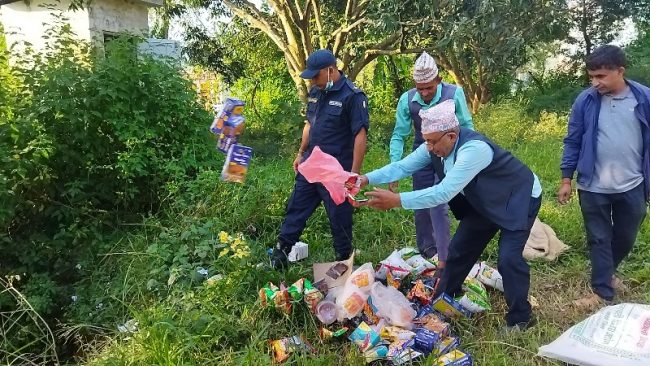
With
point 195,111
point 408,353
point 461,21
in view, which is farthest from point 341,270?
point 461,21

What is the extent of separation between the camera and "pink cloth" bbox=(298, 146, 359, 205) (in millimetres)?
2569

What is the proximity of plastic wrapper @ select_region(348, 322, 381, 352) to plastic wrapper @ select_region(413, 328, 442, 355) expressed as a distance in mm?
176

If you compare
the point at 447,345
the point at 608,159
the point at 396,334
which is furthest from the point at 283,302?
the point at 608,159

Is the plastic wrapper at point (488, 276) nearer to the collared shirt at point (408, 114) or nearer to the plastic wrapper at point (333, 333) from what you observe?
the collared shirt at point (408, 114)

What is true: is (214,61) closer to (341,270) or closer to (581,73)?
(341,270)

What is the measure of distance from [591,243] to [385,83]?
1031 cm

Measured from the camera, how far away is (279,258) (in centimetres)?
333

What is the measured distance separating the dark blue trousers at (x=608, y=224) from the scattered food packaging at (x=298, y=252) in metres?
1.73

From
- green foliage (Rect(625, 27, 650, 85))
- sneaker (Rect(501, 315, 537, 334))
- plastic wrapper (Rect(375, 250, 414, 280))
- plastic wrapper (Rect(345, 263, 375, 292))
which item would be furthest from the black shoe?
green foliage (Rect(625, 27, 650, 85))

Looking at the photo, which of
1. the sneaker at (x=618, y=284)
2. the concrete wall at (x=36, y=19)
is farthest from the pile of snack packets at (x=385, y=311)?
the concrete wall at (x=36, y=19)

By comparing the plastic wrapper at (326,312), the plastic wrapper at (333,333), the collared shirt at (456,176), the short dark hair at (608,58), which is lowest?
the plastic wrapper at (333,333)

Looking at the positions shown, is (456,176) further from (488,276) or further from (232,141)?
(232,141)

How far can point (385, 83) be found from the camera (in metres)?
12.8

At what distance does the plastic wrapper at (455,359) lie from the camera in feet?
7.43
